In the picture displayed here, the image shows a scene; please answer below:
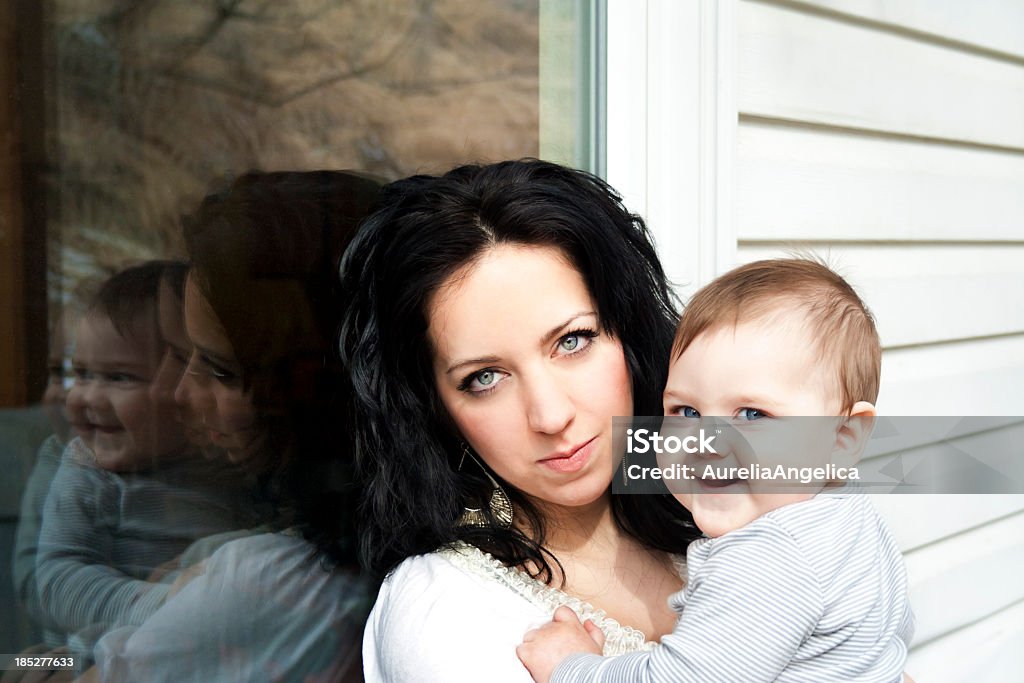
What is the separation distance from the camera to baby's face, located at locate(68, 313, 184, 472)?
117cm

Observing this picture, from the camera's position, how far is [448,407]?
1371 millimetres

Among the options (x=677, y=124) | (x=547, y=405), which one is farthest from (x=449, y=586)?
(x=677, y=124)

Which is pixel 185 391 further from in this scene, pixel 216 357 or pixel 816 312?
pixel 816 312

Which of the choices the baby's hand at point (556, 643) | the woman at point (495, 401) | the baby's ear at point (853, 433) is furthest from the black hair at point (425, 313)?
the baby's ear at point (853, 433)

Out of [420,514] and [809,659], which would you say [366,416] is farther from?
[809,659]

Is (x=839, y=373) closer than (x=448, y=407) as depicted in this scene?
Yes

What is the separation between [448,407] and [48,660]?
2.02ft

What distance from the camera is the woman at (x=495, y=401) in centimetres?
129

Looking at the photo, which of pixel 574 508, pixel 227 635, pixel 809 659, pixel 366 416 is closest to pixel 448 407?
pixel 366 416

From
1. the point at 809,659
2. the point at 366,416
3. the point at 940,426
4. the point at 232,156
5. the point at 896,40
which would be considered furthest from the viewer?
the point at 940,426

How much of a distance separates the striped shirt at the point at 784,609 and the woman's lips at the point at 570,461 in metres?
0.21

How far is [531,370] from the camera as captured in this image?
129 centimetres

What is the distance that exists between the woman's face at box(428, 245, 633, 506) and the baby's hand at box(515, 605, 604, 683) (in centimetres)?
17

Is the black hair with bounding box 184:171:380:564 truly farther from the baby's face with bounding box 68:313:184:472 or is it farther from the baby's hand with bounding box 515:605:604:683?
the baby's hand with bounding box 515:605:604:683
